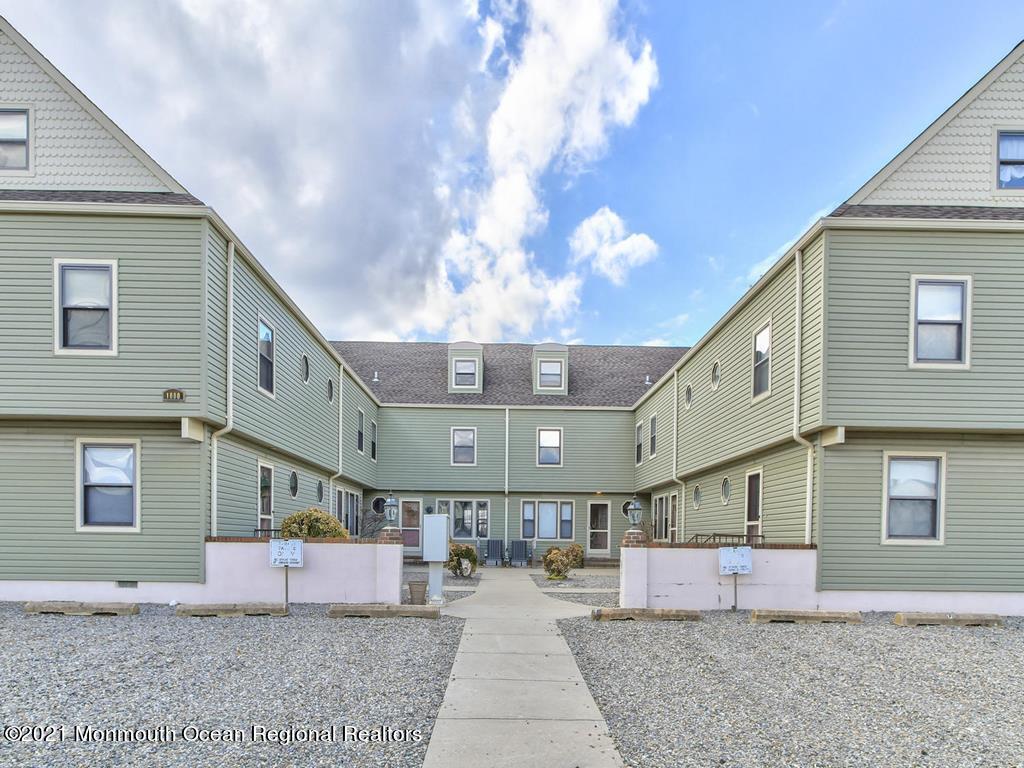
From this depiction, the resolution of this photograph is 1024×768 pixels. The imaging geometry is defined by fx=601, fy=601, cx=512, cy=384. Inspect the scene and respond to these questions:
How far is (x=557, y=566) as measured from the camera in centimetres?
1555

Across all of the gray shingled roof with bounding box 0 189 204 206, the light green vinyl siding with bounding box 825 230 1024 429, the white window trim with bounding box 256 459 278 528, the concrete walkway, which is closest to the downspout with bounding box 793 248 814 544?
the light green vinyl siding with bounding box 825 230 1024 429

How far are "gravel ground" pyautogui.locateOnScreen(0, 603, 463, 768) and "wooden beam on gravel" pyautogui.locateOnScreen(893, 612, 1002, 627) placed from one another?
624 cm

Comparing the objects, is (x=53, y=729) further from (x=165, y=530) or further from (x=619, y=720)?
(x=165, y=530)

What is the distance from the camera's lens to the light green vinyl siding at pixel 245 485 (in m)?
9.87

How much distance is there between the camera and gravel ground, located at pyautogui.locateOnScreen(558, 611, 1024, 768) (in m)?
4.24

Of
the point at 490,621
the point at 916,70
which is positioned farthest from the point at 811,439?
the point at 916,70

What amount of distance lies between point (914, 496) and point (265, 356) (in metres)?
11.4

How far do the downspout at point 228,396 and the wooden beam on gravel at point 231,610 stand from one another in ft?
4.10

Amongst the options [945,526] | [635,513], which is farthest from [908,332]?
[635,513]

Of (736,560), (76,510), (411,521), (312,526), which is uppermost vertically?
(76,510)

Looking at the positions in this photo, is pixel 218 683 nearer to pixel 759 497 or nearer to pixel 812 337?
pixel 812 337

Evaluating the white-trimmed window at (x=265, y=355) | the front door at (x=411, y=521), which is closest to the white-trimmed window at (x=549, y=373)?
the front door at (x=411, y=521)

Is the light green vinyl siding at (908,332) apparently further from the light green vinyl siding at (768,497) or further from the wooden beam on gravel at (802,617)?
the wooden beam on gravel at (802,617)

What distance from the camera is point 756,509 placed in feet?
39.0
